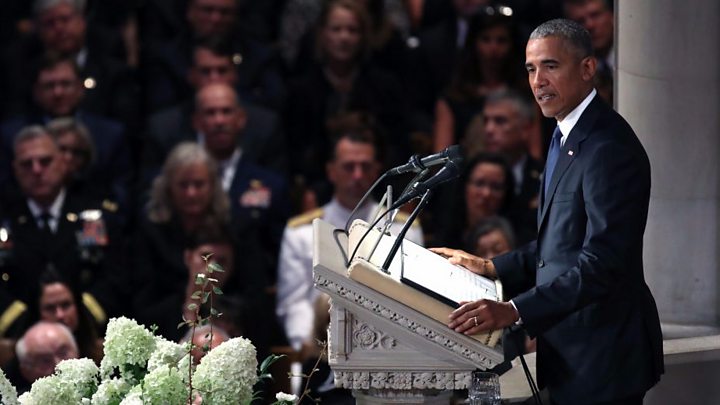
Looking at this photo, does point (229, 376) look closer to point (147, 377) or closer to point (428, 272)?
point (147, 377)

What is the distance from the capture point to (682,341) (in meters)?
5.21

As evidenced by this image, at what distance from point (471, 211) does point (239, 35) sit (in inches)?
65.4

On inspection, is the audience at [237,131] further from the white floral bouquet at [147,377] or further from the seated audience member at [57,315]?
the white floral bouquet at [147,377]

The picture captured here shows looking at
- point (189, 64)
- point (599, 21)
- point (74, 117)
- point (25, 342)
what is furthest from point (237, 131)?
point (599, 21)

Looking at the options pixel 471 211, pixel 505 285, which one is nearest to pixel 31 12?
pixel 471 211

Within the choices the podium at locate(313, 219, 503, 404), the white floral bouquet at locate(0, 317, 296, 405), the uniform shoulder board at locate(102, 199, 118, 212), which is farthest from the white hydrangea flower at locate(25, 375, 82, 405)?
the uniform shoulder board at locate(102, 199, 118, 212)

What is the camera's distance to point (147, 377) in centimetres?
329

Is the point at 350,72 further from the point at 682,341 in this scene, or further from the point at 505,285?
the point at 505,285

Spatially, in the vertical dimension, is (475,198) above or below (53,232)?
above

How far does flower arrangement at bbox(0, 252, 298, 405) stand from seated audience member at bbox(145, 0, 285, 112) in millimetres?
5596

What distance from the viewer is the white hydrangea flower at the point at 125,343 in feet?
11.2

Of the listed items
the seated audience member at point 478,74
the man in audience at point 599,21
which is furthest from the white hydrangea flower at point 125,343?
the man in audience at point 599,21

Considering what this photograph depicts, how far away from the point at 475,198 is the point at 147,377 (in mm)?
5406

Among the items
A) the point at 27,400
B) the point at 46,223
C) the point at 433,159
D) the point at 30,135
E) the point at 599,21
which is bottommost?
the point at 27,400
